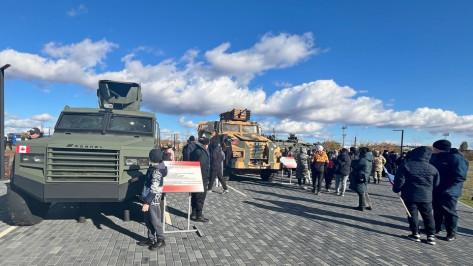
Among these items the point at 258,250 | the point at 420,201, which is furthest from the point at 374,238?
the point at 258,250

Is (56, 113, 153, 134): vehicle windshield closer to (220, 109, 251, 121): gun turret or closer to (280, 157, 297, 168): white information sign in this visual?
(280, 157, 297, 168): white information sign

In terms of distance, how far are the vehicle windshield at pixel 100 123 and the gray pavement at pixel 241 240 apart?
1.88m

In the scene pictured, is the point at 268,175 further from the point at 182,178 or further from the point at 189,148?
the point at 182,178

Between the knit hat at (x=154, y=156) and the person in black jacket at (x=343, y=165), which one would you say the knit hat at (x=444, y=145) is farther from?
the knit hat at (x=154, y=156)

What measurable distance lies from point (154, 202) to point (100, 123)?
9.99ft

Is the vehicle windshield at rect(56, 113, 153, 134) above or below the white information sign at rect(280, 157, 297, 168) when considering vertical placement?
above

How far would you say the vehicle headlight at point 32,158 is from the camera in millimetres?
4890

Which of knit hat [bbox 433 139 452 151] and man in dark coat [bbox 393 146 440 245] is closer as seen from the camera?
man in dark coat [bbox 393 146 440 245]

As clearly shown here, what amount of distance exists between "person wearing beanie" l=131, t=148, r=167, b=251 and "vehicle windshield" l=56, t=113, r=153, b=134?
243 centimetres

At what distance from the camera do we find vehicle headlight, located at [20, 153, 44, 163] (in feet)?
16.0

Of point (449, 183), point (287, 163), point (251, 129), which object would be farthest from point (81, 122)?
point (251, 129)

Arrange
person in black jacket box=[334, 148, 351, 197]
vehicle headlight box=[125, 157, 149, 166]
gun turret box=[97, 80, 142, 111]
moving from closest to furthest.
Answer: vehicle headlight box=[125, 157, 149, 166]
gun turret box=[97, 80, 142, 111]
person in black jacket box=[334, 148, 351, 197]

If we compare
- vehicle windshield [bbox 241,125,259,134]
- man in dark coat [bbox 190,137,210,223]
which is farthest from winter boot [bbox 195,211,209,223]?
vehicle windshield [bbox 241,125,259,134]

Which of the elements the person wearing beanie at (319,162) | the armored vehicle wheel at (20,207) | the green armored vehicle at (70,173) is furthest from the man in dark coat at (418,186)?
the armored vehicle wheel at (20,207)
